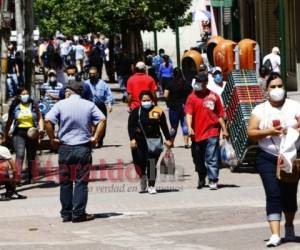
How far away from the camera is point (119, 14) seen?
126 feet

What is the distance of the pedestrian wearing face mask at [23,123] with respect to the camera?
18.0 m

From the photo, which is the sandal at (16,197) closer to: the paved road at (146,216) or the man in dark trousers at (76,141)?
the paved road at (146,216)

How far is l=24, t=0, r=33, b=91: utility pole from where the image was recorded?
19.7m

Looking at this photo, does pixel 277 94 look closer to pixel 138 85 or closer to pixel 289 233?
pixel 289 233

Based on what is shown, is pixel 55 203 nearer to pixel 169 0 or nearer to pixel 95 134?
pixel 95 134

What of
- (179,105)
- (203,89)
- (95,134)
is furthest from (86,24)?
(95,134)

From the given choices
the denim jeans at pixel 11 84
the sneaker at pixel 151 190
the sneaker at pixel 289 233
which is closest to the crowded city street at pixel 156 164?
the sneaker at pixel 289 233

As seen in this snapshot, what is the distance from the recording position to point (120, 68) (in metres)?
38.3

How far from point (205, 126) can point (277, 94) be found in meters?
5.64

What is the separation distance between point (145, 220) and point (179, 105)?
8.96 meters

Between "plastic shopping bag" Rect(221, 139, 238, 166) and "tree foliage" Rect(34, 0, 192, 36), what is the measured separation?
19297mm

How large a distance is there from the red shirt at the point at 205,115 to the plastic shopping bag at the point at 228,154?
225cm

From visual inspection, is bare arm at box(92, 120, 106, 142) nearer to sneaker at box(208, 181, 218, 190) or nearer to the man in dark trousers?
the man in dark trousers

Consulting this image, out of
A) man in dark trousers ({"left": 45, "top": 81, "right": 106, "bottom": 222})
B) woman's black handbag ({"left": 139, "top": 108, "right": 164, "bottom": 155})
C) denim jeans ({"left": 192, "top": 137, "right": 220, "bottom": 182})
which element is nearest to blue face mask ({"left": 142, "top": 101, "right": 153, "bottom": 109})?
woman's black handbag ({"left": 139, "top": 108, "right": 164, "bottom": 155})
